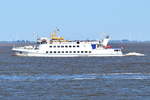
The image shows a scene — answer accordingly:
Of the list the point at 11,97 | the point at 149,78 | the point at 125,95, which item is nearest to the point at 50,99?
the point at 11,97

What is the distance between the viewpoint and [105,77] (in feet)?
257

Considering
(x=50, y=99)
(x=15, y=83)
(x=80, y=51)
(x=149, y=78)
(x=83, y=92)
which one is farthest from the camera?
(x=80, y=51)

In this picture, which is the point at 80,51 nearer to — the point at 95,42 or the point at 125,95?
the point at 95,42

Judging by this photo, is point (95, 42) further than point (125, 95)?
Yes

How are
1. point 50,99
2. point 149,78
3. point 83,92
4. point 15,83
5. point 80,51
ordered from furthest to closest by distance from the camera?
point 80,51
point 149,78
point 15,83
point 83,92
point 50,99

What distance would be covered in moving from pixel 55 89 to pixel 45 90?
133 cm

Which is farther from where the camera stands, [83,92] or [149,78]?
[149,78]

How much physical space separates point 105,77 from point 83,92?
18528mm

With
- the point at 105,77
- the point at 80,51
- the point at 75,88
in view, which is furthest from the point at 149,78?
the point at 80,51

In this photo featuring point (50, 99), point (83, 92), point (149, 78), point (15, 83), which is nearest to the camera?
point (50, 99)

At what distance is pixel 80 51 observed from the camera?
147 metres

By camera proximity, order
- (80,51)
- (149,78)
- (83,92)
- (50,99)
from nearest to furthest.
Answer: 1. (50,99)
2. (83,92)
3. (149,78)
4. (80,51)

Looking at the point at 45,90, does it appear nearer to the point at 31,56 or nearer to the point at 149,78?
the point at 149,78

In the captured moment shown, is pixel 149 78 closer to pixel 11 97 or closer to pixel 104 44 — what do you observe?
pixel 11 97
